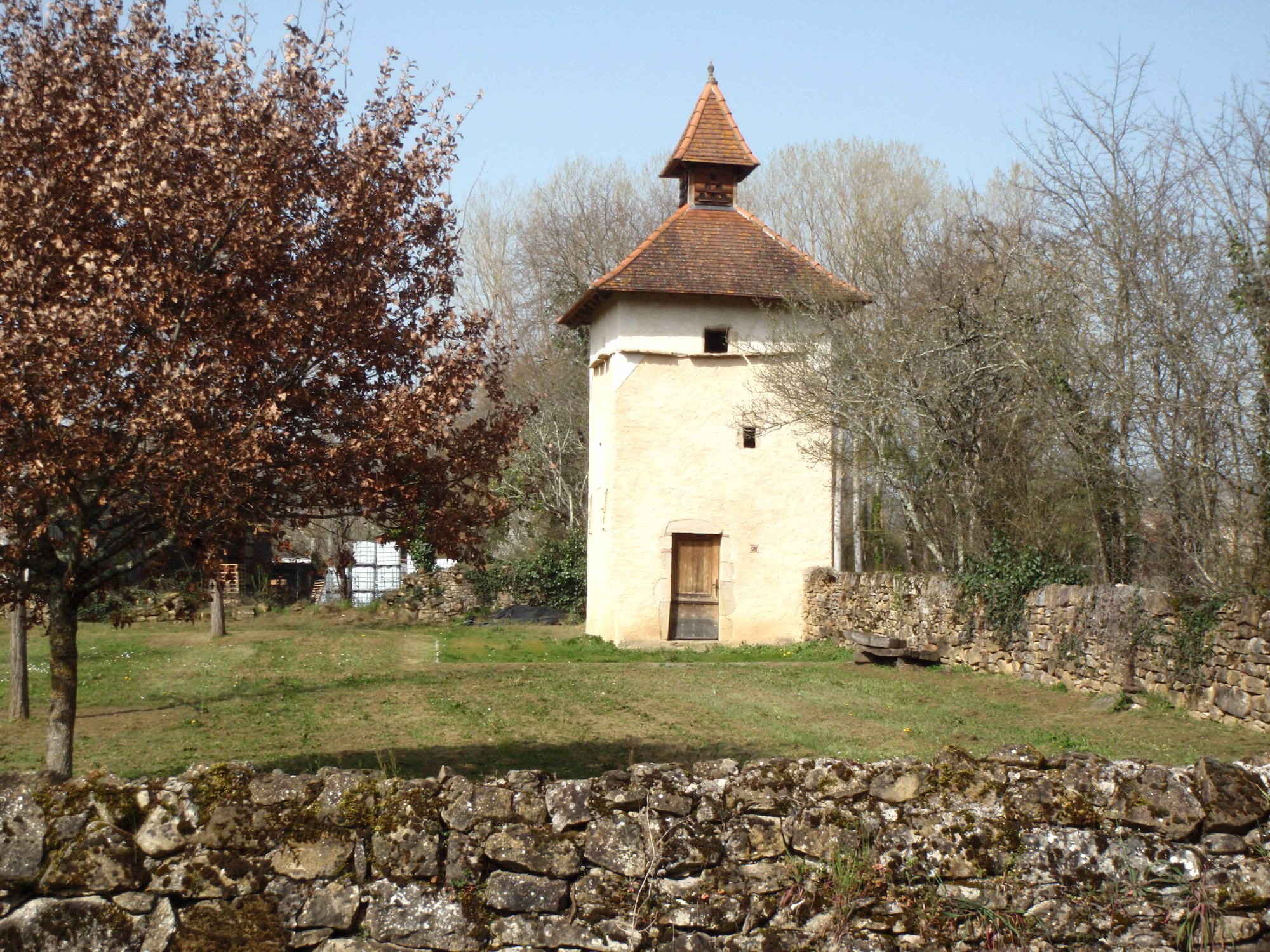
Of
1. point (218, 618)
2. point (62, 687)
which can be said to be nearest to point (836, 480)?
point (218, 618)

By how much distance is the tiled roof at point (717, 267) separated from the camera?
2094 centimetres

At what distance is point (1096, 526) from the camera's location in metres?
14.6

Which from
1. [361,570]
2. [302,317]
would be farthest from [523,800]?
[361,570]

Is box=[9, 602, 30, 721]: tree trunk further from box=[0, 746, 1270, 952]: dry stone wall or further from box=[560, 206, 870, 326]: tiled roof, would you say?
box=[560, 206, 870, 326]: tiled roof

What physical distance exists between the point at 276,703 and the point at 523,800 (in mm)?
9347

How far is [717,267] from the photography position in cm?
2158

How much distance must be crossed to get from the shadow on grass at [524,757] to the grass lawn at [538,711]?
3 cm

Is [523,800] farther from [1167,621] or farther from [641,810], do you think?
[1167,621]

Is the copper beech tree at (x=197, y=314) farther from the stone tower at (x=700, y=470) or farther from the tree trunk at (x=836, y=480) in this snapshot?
the tree trunk at (x=836, y=480)

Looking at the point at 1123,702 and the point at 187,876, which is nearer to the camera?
the point at 187,876

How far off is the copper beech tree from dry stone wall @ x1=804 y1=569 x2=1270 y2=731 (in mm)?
7984

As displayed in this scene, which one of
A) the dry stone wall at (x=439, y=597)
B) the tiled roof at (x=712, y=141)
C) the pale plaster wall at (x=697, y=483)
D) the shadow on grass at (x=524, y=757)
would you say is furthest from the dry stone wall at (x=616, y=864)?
the dry stone wall at (x=439, y=597)

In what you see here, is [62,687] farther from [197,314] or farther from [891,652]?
[891,652]

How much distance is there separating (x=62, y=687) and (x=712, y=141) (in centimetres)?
1906
